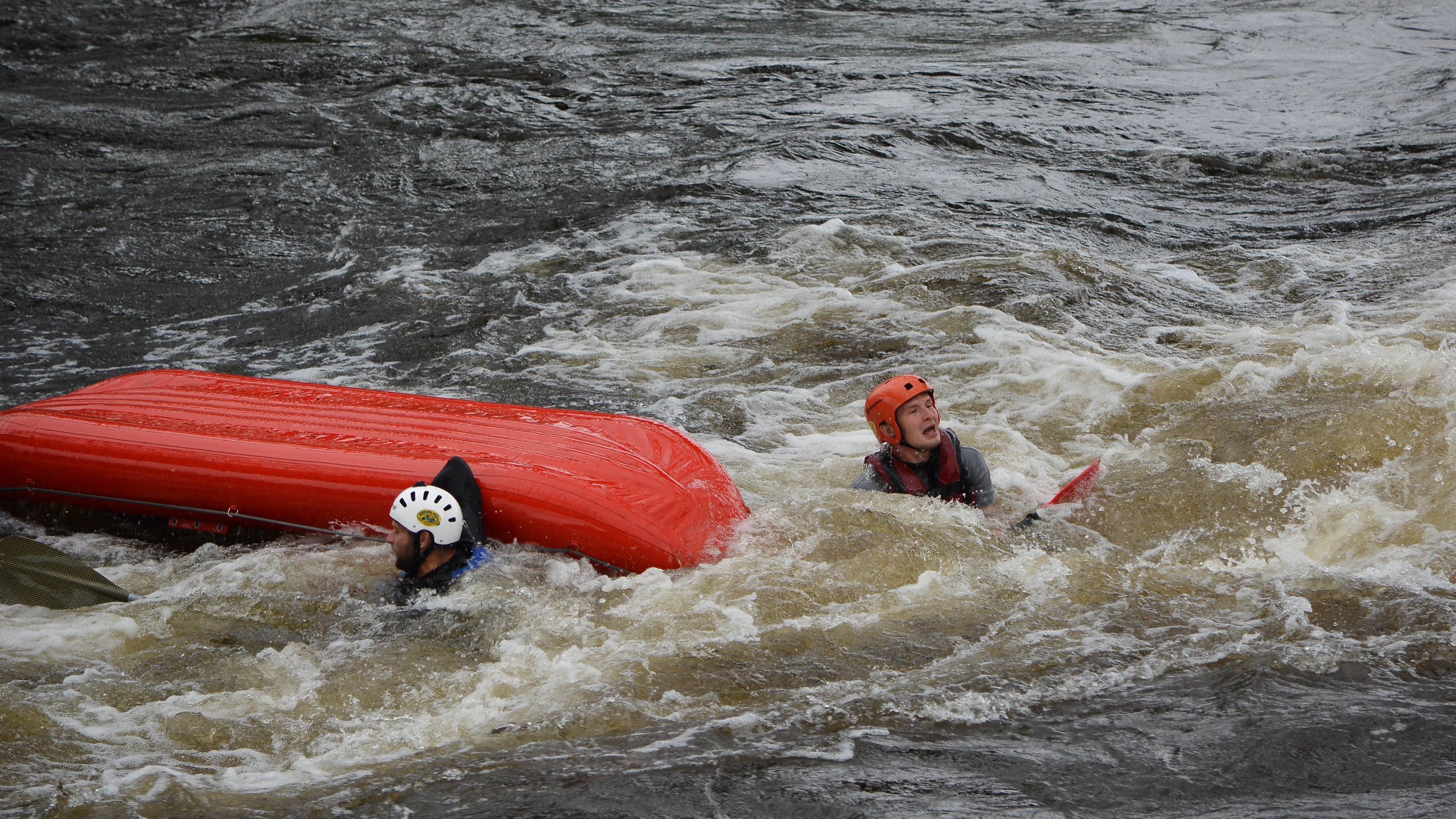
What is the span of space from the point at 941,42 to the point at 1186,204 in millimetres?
5782

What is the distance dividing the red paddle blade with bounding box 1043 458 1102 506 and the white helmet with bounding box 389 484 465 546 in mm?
2405

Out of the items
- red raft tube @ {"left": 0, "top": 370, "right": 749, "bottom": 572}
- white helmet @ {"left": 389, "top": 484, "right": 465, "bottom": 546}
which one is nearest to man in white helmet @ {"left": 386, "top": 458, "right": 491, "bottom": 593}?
white helmet @ {"left": 389, "top": 484, "right": 465, "bottom": 546}

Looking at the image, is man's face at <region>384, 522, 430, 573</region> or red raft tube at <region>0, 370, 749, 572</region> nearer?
man's face at <region>384, 522, 430, 573</region>

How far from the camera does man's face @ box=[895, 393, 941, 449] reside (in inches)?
188

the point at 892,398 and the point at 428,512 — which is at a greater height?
the point at 892,398

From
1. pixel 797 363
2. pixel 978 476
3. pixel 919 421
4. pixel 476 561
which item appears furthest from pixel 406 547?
pixel 797 363

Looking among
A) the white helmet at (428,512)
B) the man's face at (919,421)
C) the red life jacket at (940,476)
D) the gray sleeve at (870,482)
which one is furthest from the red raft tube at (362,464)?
the man's face at (919,421)

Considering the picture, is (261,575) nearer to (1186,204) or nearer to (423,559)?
(423,559)

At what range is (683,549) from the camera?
4559 mm

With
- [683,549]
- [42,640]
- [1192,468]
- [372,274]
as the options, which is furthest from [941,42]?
[42,640]

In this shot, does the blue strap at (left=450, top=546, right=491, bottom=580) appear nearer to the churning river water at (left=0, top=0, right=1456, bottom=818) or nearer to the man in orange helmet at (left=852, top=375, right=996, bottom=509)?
the churning river water at (left=0, top=0, right=1456, bottom=818)

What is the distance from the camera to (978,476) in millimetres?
4984

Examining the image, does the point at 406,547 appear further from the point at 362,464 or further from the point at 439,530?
the point at 362,464

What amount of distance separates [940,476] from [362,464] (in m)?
2.35
